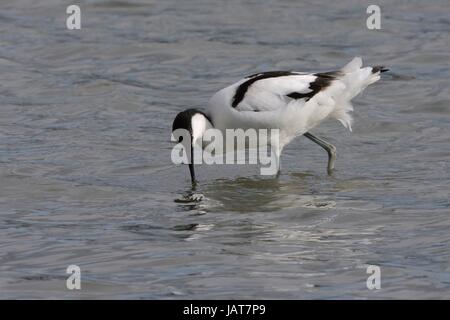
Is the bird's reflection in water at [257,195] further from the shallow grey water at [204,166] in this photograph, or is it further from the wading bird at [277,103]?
the wading bird at [277,103]

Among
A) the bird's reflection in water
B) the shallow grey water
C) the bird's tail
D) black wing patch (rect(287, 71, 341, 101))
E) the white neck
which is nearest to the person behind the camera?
the shallow grey water

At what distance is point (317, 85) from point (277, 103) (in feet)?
1.54

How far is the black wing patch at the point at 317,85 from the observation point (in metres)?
11.7

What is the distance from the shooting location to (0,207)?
36.7ft

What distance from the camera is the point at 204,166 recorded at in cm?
1291

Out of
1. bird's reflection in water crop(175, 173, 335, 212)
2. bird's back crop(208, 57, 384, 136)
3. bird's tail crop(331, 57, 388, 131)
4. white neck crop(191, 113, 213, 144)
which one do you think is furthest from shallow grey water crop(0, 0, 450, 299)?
bird's tail crop(331, 57, 388, 131)

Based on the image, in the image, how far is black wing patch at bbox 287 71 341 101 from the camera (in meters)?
11.7

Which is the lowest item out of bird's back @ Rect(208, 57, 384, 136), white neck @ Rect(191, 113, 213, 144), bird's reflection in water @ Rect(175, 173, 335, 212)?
bird's reflection in water @ Rect(175, 173, 335, 212)

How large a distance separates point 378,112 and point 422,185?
3473 mm

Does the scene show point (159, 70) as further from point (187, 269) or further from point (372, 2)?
point (187, 269)

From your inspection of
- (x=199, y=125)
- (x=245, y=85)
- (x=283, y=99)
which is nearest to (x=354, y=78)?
(x=283, y=99)

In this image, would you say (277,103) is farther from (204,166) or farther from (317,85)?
(204,166)

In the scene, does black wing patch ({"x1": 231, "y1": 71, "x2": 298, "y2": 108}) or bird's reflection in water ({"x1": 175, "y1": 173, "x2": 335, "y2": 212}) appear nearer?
bird's reflection in water ({"x1": 175, "y1": 173, "x2": 335, "y2": 212})

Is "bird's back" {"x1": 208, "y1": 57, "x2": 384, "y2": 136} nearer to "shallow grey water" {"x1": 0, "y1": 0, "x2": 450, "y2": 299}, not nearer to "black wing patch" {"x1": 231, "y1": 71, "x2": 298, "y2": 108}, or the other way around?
"black wing patch" {"x1": 231, "y1": 71, "x2": 298, "y2": 108}
